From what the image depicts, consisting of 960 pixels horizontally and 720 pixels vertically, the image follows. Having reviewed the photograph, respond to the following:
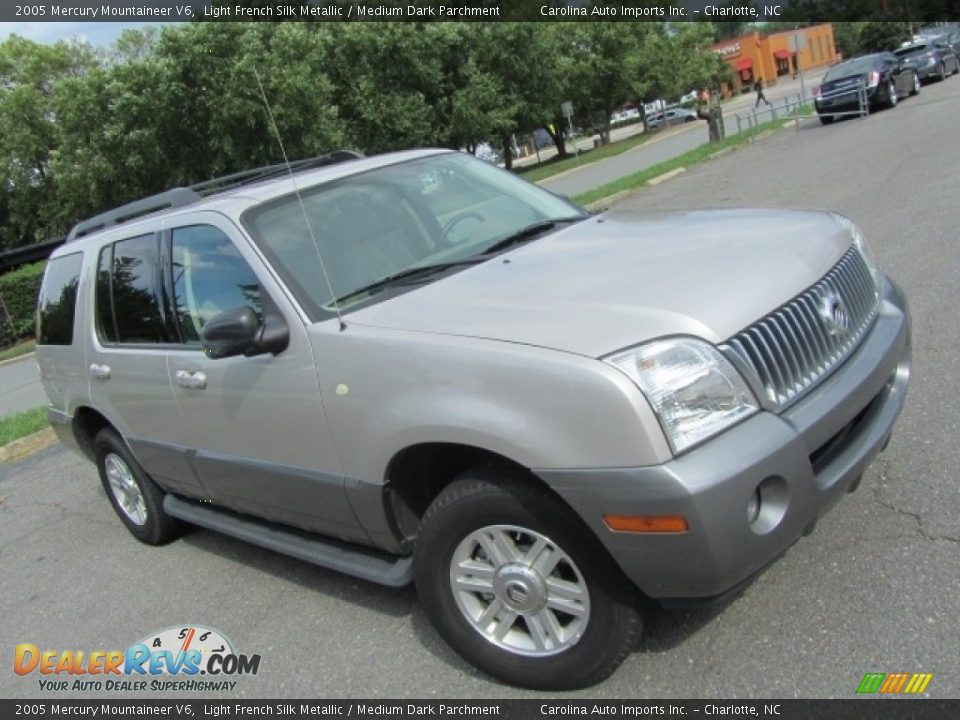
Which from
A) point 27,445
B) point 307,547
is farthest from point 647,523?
point 27,445

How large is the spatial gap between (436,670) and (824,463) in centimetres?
160

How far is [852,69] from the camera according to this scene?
23.9 metres

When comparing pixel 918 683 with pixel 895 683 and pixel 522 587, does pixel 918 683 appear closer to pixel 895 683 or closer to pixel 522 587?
pixel 895 683

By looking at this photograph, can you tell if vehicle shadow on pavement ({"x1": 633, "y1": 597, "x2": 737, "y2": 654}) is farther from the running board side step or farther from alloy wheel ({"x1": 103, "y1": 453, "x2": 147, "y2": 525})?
alloy wheel ({"x1": 103, "y1": 453, "x2": 147, "y2": 525})

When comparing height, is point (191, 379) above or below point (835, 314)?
above

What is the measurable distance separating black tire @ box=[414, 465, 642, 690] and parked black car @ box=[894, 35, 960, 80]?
1301 inches

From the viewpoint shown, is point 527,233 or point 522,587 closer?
point 522,587

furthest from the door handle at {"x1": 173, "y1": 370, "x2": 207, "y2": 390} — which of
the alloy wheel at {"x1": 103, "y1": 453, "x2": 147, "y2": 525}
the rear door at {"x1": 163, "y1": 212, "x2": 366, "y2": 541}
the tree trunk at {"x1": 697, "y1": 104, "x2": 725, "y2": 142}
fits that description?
the tree trunk at {"x1": 697, "y1": 104, "x2": 725, "y2": 142}

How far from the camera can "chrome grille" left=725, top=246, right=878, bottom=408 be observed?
265 cm

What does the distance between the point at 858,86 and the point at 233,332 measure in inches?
939

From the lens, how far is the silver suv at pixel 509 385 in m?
2.47

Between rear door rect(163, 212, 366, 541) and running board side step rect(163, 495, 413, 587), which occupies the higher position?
rear door rect(163, 212, 366, 541)

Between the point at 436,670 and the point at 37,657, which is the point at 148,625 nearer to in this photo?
the point at 37,657

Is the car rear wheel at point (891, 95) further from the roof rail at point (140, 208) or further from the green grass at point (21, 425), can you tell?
the roof rail at point (140, 208)
